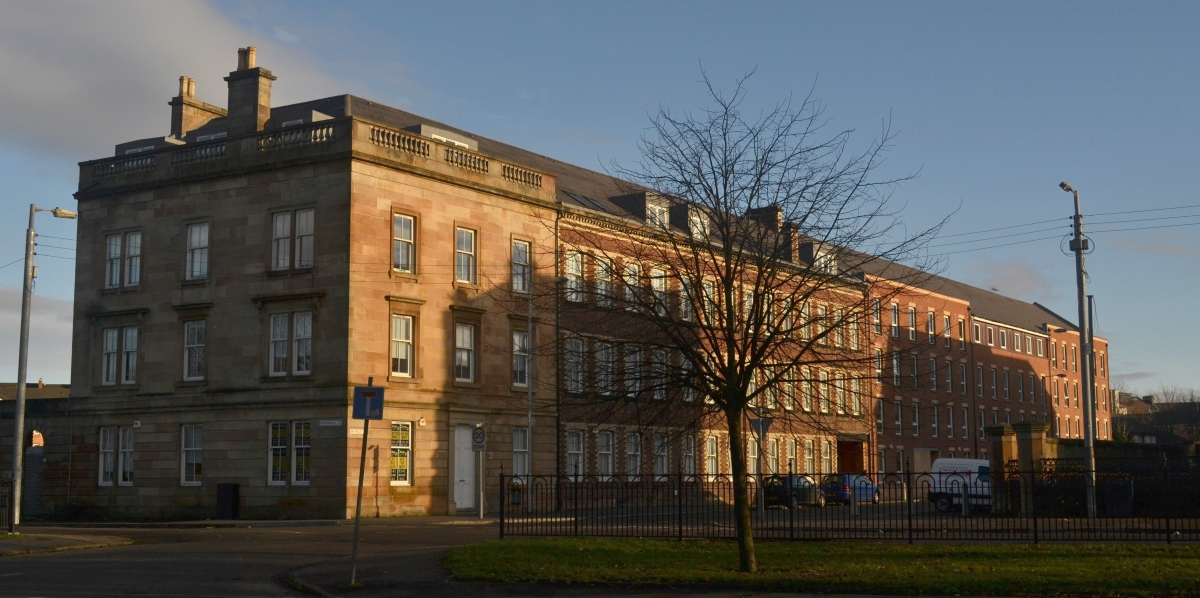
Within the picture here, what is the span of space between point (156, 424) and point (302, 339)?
6.57m

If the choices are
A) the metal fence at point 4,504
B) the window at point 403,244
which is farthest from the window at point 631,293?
the window at point 403,244

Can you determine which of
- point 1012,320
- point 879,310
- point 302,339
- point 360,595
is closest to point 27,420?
point 302,339

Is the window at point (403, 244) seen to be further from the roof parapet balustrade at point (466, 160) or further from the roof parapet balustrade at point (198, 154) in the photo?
the roof parapet balustrade at point (198, 154)

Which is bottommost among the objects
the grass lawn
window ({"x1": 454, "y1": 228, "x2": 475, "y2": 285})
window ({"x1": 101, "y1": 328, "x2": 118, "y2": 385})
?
the grass lawn

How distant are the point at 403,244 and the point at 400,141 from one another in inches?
132

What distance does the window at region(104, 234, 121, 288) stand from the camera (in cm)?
4362

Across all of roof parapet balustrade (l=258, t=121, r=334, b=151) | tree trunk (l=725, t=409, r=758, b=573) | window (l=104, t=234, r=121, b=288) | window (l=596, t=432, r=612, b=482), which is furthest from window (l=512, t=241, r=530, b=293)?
tree trunk (l=725, t=409, r=758, b=573)

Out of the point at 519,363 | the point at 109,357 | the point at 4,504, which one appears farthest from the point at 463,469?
the point at 4,504

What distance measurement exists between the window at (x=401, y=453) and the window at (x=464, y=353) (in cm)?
304

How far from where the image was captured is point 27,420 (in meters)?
45.9

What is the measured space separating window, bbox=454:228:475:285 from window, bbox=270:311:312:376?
5526 millimetres

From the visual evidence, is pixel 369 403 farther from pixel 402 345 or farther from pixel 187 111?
pixel 187 111

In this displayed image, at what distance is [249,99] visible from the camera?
43.5 metres

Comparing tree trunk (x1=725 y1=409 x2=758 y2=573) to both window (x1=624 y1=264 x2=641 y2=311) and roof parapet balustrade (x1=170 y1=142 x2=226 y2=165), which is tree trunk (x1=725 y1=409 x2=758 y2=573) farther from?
roof parapet balustrade (x1=170 y1=142 x2=226 y2=165)
